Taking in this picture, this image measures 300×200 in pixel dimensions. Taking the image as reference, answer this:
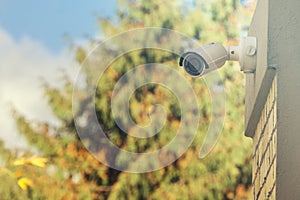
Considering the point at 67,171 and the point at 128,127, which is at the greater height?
the point at 128,127

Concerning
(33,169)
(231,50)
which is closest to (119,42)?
(33,169)

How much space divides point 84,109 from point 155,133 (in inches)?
50.9

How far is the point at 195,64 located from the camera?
15.8 ft

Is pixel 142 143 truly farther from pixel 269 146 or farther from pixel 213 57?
pixel 269 146

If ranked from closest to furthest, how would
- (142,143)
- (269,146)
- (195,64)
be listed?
(269,146), (195,64), (142,143)

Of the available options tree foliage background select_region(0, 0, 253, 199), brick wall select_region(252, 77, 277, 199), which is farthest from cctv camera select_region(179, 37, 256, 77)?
tree foliage background select_region(0, 0, 253, 199)

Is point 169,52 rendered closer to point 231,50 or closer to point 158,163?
point 158,163

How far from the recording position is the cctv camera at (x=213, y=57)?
479 cm

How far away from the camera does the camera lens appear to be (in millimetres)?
4793

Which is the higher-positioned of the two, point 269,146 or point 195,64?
point 195,64

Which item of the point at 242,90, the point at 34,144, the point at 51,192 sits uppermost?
the point at 242,90

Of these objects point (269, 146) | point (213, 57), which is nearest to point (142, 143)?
point (213, 57)

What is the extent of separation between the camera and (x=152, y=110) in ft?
38.3

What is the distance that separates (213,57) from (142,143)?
266 inches
